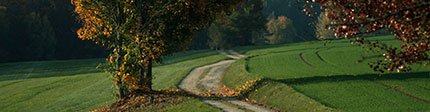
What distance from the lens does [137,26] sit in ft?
71.9

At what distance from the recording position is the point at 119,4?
21500mm

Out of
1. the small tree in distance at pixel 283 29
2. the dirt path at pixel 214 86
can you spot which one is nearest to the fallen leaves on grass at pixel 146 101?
the dirt path at pixel 214 86

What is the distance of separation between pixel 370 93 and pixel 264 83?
7361 mm

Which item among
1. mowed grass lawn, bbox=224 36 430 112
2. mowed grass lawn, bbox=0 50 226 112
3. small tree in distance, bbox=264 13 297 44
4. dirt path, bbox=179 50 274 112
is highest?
small tree in distance, bbox=264 13 297 44

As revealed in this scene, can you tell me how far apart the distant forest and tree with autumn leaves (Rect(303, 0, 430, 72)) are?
→ 6096cm

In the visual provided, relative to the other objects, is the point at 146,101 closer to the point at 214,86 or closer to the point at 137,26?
the point at 137,26

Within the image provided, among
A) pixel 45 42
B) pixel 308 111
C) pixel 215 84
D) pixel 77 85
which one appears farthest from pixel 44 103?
pixel 45 42

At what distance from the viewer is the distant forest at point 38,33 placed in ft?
242

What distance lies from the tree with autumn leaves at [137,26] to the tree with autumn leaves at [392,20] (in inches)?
471

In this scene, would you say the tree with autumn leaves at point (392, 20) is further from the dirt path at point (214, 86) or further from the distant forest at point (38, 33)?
the distant forest at point (38, 33)

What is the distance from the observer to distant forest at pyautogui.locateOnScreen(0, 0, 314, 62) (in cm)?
7384

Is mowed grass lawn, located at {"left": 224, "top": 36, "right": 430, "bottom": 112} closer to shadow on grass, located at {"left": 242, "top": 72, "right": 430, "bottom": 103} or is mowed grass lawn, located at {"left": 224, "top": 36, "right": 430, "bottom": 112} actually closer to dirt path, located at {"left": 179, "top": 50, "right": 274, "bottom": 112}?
shadow on grass, located at {"left": 242, "top": 72, "right": 430, "bottom": 103}

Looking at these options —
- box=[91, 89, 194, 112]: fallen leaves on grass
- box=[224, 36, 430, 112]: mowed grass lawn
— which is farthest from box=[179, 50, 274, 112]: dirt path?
box=[91, 89, 194, 112]: fallen leaves on grass

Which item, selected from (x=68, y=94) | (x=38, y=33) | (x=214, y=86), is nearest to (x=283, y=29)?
(x=38, y=33)
